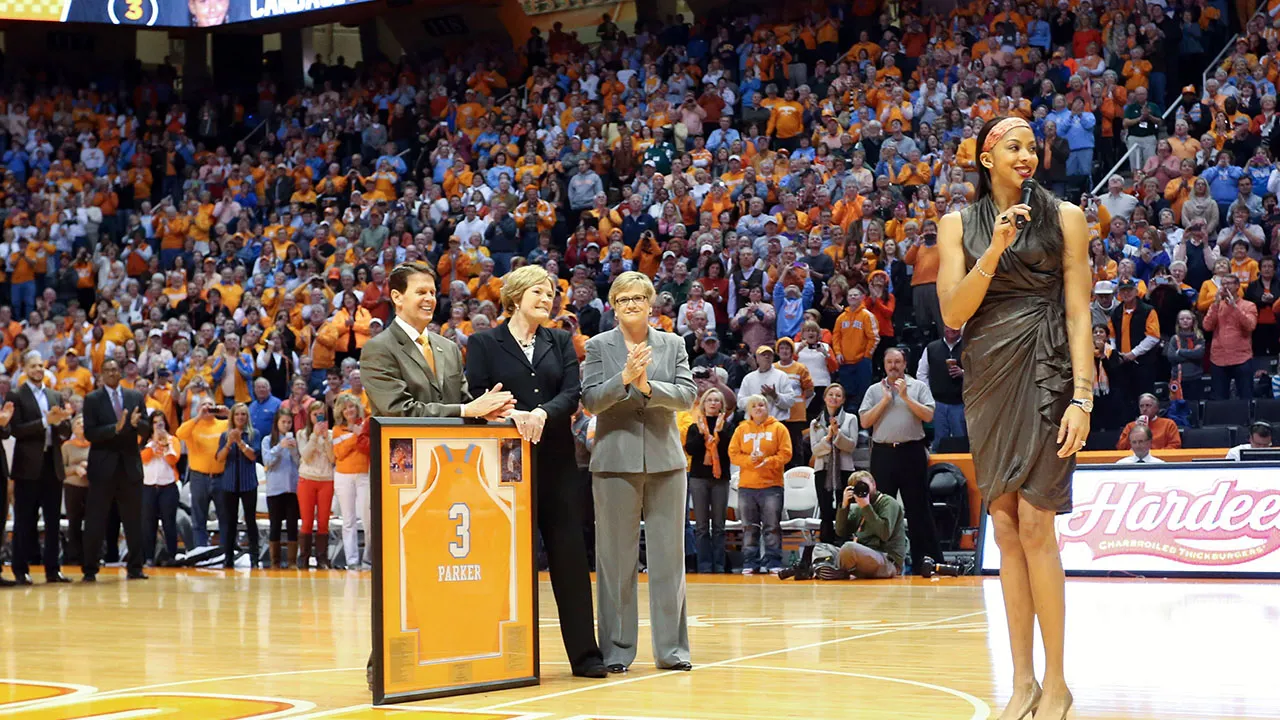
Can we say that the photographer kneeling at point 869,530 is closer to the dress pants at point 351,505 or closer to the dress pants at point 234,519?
the dress pants at point 351,505

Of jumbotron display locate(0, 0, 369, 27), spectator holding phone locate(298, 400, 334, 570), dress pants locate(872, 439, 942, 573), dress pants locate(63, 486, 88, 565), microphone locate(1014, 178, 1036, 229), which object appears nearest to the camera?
microphone locate(1014, 178, 1036, 229)

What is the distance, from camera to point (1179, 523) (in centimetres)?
1176

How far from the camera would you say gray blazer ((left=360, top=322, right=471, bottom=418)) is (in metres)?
6.31

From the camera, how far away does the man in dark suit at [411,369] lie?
20.7 ft

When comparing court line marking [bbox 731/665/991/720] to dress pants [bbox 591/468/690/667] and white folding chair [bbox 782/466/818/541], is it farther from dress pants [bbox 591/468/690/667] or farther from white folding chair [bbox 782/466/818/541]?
white folding chair [bbox 782/466/818/541]

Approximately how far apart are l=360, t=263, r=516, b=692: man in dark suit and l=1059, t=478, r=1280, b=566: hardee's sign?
7.12 m

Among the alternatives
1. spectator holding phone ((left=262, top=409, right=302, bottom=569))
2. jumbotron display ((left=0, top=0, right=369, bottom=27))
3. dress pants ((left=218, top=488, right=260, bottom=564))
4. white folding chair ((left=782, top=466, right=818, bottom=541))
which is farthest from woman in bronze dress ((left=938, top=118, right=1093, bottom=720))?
jumbotron display ((left=0, top=0, right=369, bottom=27))

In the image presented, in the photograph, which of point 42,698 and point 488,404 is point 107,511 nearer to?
point 42,698

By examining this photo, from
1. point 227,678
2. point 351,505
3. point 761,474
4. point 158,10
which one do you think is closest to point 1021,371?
point 227,678

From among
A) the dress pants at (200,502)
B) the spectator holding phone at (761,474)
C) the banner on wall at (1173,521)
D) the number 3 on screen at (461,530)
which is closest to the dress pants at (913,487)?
the banner on wall at (1173,521)

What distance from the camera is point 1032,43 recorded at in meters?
18.7

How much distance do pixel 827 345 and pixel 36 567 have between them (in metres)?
9.68

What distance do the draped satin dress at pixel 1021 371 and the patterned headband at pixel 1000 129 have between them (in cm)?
23

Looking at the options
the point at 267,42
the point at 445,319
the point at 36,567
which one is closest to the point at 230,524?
the point at 36,567
